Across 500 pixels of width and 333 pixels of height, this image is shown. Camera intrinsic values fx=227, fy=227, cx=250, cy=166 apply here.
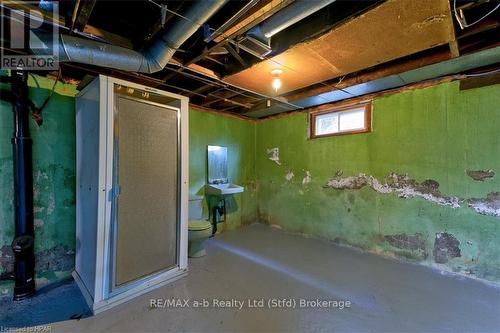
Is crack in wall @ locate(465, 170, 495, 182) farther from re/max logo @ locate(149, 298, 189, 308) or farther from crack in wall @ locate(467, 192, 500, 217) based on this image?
re/max logo @ locate(149, 298, 189, 308)

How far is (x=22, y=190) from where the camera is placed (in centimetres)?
202

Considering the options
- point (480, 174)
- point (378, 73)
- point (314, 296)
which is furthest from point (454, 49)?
point (314, 296)

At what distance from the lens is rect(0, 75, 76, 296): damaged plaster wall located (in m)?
2.05

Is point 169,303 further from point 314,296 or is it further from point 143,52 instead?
point 143,52

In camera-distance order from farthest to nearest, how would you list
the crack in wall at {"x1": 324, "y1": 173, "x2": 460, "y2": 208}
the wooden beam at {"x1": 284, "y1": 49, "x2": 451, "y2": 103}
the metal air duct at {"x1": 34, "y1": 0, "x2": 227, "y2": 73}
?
1. the crack in wall at {"x1": 324, "y1": 173, "x2": 460, "y2": 208}
2. the wooden beam at {"x1": 284, "y1": 49, "x2": 451, "y2": 103}
3. the metal air duct at {"x1": 34, "y1": 0, "x2": 227, "y2": 73}

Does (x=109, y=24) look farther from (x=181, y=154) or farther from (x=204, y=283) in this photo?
(x=204, y=283)

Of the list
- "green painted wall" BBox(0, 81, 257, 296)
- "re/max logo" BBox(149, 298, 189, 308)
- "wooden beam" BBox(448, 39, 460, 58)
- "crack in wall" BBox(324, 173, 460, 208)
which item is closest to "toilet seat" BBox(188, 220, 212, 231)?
"re/max logo" BBox(149, 298, 189, 308)

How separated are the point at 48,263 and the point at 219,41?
2.67 m

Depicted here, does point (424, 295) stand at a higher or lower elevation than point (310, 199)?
lower

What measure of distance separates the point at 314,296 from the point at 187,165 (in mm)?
1807

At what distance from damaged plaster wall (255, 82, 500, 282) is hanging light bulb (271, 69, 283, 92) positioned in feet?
4.25

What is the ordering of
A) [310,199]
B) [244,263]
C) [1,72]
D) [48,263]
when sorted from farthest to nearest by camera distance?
[310,199] → [244,263] → [48,263] → [1,72]

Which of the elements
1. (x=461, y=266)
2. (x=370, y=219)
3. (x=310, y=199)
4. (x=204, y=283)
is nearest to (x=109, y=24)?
(x=204, y=283)

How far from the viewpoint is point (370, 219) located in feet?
10.3
